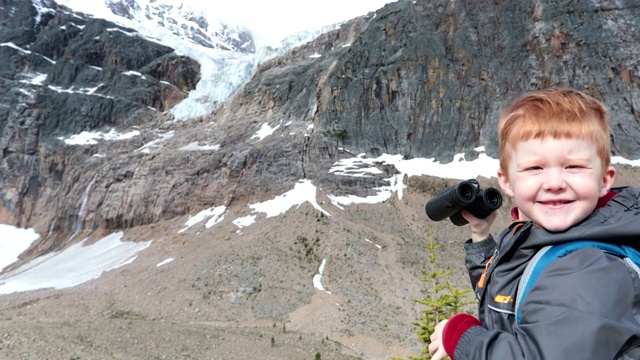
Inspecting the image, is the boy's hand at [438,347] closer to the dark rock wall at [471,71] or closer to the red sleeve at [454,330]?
the red sleeve at [454,330]

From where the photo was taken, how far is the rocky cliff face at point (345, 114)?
49.5m

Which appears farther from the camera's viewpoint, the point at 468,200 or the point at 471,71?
the point at 471,71

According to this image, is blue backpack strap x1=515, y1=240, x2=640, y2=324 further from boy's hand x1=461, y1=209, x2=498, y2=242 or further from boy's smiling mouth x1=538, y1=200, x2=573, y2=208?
boy's hand x1=461, y1=209, x2=498, y2=242

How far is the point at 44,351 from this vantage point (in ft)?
36.9

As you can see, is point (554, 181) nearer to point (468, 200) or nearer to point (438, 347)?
point (438, 347)

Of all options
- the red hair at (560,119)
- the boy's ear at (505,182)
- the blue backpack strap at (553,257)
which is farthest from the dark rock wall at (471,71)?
the blue backpack strap at (553,257)

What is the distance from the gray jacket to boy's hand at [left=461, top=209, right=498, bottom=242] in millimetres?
1205

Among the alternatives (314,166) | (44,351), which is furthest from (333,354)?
(314,166)

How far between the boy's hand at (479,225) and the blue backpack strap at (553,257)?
1.32 m

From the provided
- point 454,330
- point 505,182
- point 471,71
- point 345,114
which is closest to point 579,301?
point 454,330

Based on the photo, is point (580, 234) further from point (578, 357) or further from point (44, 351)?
point (44, 351)

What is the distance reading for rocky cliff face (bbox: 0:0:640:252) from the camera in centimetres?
4950

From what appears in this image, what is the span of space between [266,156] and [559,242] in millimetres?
47924

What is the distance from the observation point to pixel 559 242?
1638 millimetres
